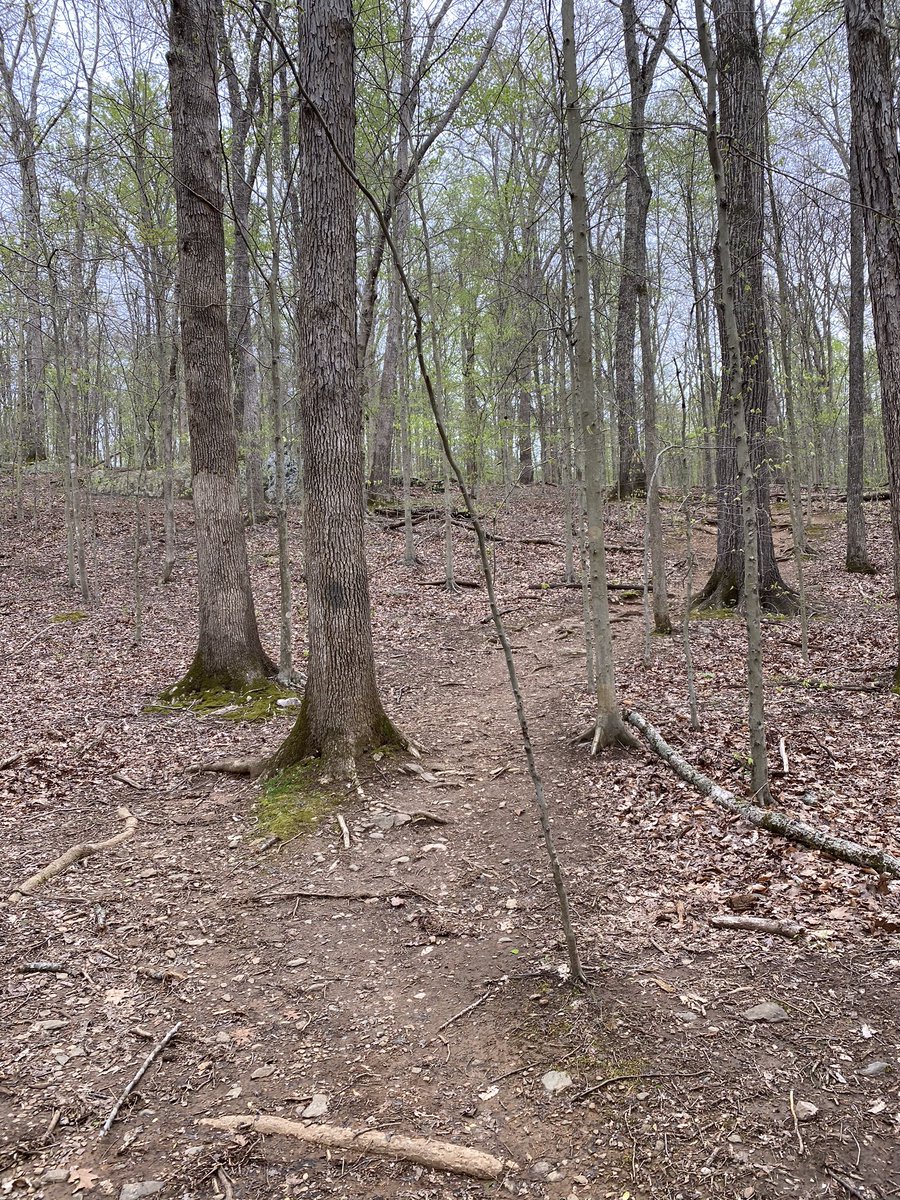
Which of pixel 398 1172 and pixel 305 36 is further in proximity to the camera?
pixel 305 36

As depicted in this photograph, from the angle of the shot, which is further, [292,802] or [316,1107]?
[292,802]

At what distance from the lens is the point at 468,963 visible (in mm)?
3352

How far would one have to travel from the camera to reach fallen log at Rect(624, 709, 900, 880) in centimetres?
365

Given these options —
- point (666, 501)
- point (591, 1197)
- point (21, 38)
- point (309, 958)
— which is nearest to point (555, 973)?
point (591, 1197)

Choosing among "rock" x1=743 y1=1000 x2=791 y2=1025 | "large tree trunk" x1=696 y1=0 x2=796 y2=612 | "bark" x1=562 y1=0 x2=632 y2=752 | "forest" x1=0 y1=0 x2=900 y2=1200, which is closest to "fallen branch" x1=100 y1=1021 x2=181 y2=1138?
"forest" x1=0 y1=0 x2=900 y2=1200

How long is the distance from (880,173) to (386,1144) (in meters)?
7.14

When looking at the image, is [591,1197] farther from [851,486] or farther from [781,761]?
[851,486]

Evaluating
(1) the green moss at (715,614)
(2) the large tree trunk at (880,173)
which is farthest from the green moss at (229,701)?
(2) the large tree trunk at (880,173)

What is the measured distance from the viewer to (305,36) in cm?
511

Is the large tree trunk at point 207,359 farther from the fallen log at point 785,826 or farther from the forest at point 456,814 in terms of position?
the fallen log at point 785,826

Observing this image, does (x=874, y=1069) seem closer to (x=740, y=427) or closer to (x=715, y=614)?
(x=740, y=427)

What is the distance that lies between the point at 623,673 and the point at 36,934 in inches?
233

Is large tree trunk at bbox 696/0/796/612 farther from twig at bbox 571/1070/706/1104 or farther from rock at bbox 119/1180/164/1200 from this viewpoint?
rock at bbox 119/1180/164/1200

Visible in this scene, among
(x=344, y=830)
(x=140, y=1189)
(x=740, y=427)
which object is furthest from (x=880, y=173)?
(x=140, y=1189)
